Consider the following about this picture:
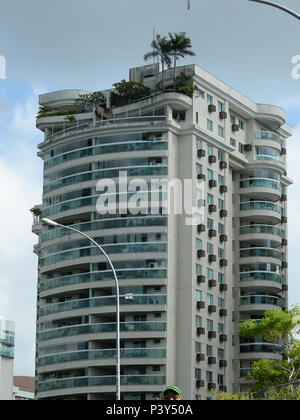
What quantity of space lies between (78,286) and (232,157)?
79.6ft

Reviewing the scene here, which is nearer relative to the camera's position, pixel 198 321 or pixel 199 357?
pixel 199 357

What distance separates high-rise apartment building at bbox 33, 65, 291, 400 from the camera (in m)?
88.1

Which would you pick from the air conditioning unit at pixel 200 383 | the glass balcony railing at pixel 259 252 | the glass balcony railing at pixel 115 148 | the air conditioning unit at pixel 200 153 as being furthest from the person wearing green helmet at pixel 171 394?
the glass balcony railing at pixel 259 252

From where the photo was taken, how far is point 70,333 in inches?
3561

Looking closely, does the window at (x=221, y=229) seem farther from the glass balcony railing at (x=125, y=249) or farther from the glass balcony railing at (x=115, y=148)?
the glass balcony railing at (x=115, y=148)

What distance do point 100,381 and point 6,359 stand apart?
199ft

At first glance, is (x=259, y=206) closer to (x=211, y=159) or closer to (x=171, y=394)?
(x=211, y=159)

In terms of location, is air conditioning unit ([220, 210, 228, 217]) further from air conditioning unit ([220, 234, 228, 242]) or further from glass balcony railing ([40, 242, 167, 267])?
glass balcony railing ([40, 242, 167, 267])

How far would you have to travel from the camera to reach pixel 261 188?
105062 millimetres

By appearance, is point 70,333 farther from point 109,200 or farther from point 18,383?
point 18,383

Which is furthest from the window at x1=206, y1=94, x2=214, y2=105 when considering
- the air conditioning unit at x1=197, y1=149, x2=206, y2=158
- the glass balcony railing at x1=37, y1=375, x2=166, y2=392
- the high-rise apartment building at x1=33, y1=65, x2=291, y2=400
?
the glass balcony railing at x1=37, y1=375, x2=166, y2=392

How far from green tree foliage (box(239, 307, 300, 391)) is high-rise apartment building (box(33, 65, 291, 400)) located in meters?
11.8

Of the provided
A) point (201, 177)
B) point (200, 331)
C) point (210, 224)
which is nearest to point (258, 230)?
point (210, 224)

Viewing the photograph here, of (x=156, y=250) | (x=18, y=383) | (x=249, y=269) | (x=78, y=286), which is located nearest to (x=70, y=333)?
(x=78, y=286)
